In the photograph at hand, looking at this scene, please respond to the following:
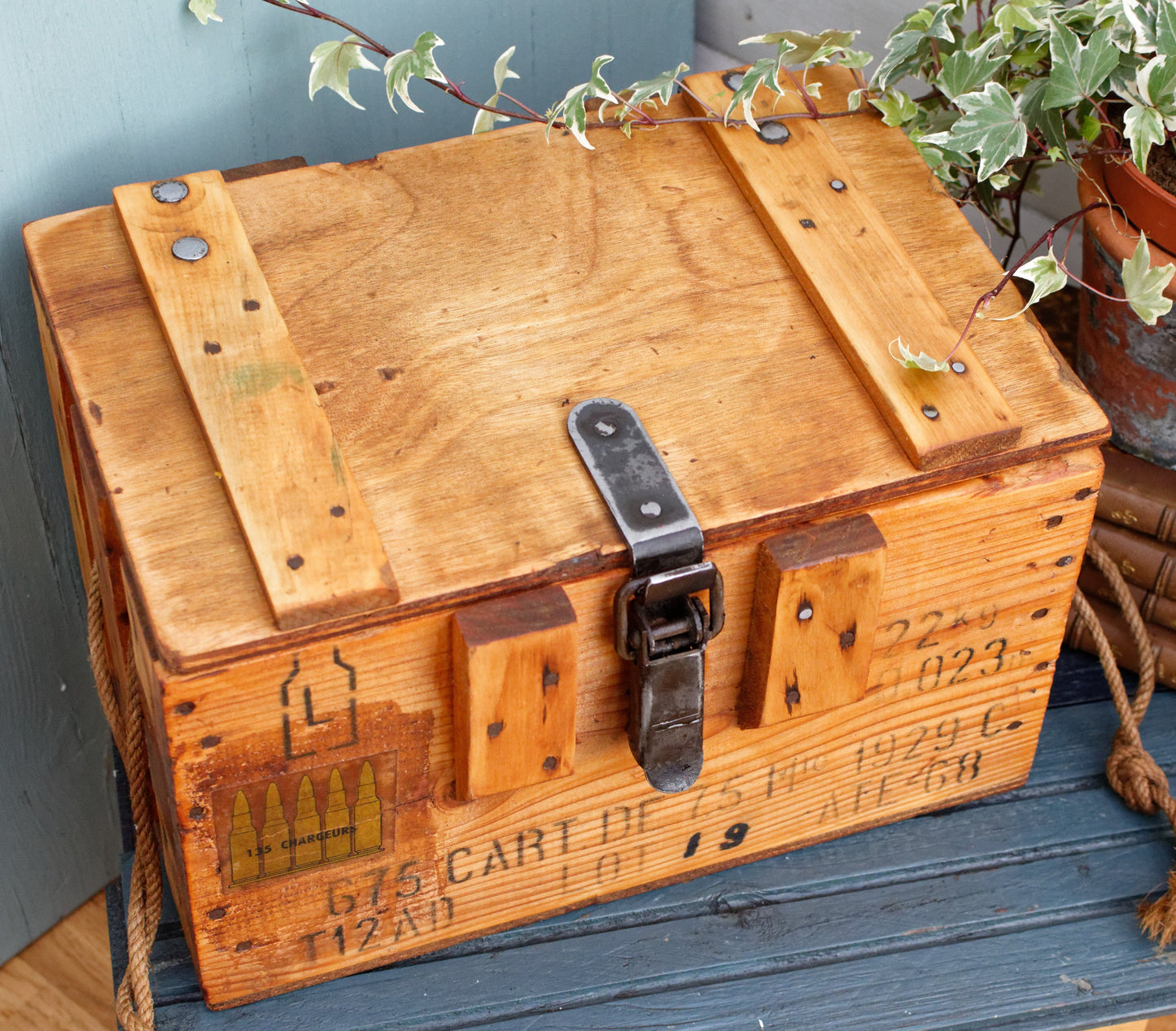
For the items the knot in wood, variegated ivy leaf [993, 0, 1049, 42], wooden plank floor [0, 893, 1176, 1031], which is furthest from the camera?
wooden plank floor [0, 893, 1176, 1031]

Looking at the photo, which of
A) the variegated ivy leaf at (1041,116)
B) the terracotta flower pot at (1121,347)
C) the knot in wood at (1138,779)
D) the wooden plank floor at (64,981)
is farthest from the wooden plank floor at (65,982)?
the variegated ivy leaf at (1041,116)

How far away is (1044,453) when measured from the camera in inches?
38.7

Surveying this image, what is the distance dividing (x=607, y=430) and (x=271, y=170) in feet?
1.32

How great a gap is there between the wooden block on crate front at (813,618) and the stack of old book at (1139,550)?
386mm

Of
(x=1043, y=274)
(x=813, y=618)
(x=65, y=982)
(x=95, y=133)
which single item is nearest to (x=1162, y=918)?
(x=813, y=618)

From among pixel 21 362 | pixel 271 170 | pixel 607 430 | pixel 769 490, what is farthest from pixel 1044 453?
pixel 21 362

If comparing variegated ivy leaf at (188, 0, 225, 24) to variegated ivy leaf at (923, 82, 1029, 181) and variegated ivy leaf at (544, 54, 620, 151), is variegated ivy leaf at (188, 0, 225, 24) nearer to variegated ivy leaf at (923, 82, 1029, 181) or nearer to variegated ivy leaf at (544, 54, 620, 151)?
variegated ivy leaf at (544, 54, 620, 151)

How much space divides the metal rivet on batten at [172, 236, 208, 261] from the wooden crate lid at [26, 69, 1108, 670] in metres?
0.04

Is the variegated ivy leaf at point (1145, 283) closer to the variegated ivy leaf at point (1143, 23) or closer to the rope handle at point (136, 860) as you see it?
the variegated ivy leaf at point (1143, 23)

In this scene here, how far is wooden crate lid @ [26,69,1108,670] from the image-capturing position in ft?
2.85

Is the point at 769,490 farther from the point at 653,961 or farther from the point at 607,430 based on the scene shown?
the point at 653,961

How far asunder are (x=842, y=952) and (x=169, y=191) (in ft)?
2.66

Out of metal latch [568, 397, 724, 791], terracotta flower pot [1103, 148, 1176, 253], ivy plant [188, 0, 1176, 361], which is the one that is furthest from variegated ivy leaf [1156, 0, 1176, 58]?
metal latch [568, 397, 724, 791]

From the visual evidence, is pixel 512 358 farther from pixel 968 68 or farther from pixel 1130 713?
pixel 1130 713
